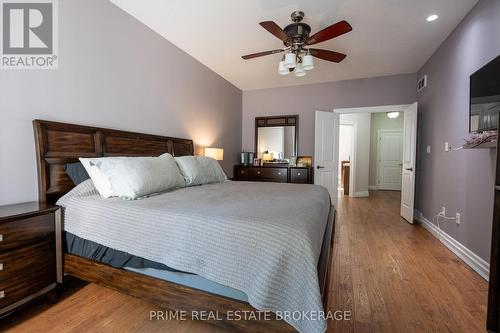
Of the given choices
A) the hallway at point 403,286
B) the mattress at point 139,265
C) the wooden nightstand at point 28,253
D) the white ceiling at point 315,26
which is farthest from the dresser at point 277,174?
the wooden nightstand at point 28,253

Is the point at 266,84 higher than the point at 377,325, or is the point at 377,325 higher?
the point at 266,84

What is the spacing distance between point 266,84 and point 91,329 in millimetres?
4587

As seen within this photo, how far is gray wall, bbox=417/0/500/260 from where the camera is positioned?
80.9 inches

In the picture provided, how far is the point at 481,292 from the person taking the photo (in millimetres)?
1787

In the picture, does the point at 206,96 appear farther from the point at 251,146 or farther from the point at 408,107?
the point at 408,107

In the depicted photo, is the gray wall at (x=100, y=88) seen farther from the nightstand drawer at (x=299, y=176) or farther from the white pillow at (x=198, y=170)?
the nightstand drawer at (x=299, y=176)

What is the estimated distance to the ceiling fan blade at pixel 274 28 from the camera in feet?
6.77

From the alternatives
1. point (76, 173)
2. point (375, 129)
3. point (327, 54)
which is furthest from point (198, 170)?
point (375, 129)

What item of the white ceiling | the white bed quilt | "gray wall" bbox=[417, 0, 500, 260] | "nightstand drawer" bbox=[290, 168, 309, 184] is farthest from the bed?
"nightstand drawer" bbox=[290, 168, 309, 184]

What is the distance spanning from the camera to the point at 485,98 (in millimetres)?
1896

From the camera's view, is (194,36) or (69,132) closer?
(69,132)

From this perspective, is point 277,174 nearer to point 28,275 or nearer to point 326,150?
point 326,150

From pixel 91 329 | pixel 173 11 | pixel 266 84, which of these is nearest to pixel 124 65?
pixel 173 11

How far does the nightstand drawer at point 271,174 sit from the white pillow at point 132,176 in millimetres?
2673
